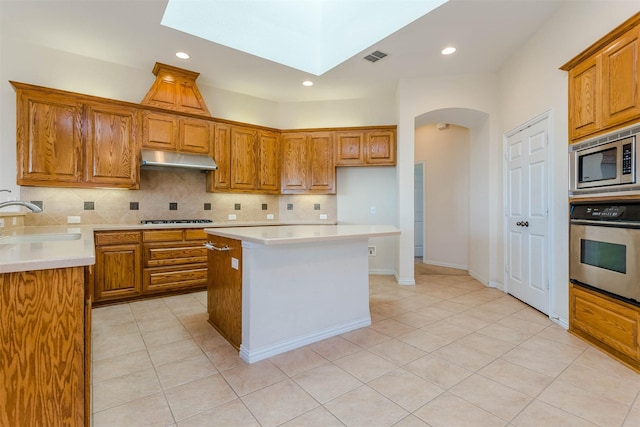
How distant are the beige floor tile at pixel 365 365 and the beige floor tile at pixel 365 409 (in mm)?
170

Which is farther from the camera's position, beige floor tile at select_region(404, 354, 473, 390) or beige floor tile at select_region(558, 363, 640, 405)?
beige floor tile at select_region(404, 354, 473, 390)

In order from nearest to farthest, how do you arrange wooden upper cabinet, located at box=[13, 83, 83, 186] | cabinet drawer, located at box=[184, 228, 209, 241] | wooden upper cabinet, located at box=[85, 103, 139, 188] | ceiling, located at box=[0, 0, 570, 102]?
ceiling, located at box=[0, 0, 570, 102] < wooden upper cabinet, located at box=[13, 83, 83, 186] < wooden upper cabinet, located at box=[85, 103, 139, 188] < cabinet drawer, located at box=[184, 228, 209, 241]

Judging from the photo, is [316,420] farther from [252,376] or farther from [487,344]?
[487,344]

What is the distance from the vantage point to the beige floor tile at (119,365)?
1.95m

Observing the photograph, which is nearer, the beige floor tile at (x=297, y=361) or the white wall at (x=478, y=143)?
the beige floor tile at (x=297, y=361)

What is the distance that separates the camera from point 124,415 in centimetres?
157

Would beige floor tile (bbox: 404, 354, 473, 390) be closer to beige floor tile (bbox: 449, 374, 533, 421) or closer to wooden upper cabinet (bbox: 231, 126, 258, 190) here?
beige floor tile (bbox: 449, 374, 533, 421)

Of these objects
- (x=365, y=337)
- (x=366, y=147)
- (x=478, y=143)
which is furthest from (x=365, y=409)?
(x=478, y=143)

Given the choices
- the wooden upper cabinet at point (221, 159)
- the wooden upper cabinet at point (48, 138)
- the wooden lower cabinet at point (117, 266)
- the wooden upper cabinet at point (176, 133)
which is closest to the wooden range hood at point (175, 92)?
the wooden upper cabinet at point (176, 133)

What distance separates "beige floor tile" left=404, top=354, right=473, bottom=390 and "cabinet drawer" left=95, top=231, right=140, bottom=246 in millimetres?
3226

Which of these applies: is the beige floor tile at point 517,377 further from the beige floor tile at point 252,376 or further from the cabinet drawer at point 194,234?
the cabinet drawer at point 194,234

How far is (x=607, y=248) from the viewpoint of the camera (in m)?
2.26

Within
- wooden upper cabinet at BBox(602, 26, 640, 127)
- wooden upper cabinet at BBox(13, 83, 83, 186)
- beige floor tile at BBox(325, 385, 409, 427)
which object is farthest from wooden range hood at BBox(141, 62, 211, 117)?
wooden upper cabinet at BBox(602, 26, 640, 127)

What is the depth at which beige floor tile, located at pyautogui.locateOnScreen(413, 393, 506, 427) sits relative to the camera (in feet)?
4.92
